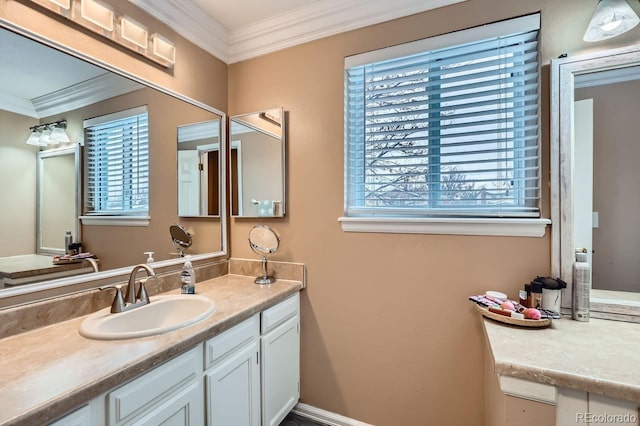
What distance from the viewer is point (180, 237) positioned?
1.87 m

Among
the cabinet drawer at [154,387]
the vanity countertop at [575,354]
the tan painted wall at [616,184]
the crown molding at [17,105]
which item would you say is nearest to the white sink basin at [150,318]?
the cabinet drawer at [154,387]

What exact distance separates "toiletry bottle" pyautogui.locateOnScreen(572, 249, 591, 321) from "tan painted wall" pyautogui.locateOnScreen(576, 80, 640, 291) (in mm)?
110

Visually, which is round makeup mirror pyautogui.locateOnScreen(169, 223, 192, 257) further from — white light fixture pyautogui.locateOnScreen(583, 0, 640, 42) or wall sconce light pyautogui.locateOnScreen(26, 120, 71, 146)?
white light fixture pyautogui.locateOnScreen(583, 0, 640, 42)

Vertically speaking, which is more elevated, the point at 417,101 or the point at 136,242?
the point at 417,101

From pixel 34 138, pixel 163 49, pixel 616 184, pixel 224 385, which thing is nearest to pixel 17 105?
pixel 34 138

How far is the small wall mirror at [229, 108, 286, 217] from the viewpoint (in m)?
2.01

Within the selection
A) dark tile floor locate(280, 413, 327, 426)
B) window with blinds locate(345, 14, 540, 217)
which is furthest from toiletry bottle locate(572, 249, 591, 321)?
dark tile floor locate(280, 413, 327, 426)

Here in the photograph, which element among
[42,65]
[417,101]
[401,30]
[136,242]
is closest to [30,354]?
[136,242]

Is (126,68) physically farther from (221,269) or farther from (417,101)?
(417,101)

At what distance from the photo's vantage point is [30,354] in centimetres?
98

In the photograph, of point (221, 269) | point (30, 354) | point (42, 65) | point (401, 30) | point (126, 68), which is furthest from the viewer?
point (221, 269)

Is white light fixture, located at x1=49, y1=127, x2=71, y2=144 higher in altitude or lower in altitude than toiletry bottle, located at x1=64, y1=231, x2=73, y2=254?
higher

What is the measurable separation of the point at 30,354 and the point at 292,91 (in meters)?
1.83

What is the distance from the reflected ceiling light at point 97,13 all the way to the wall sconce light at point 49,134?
491 mm
